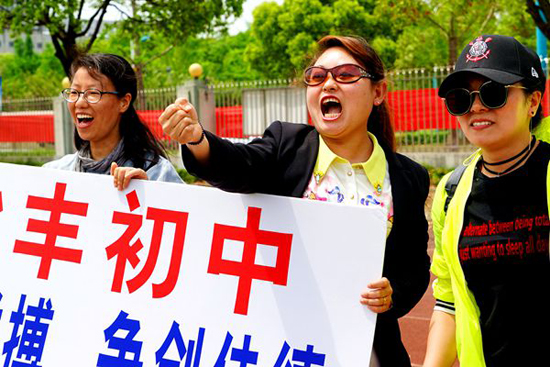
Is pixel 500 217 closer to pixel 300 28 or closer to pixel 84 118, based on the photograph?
pixel 84 118

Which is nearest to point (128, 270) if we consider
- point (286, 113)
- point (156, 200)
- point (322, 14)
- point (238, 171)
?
point (156, 200)

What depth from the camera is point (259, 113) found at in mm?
13883

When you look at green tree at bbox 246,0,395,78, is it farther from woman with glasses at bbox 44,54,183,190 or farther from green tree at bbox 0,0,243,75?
woman with glasses at bbox 44,54,183,190

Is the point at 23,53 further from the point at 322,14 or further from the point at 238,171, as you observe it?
the point at 238,171

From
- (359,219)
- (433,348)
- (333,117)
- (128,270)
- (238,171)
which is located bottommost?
(433,348)

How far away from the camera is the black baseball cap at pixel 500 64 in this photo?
1.71 metres

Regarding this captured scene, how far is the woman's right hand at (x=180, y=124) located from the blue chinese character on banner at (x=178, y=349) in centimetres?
72

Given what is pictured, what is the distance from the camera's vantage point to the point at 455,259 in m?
1.79

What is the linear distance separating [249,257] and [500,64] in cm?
96

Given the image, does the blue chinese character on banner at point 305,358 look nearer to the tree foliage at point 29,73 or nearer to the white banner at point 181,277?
the white banner at point 181,277

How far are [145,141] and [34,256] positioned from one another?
64cm

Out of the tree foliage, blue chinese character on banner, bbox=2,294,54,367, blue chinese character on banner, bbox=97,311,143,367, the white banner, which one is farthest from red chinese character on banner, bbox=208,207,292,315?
the tree foliage

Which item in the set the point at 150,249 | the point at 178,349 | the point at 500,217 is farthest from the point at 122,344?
the point at 500,217

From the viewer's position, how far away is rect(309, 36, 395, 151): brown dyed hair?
6.97ft
